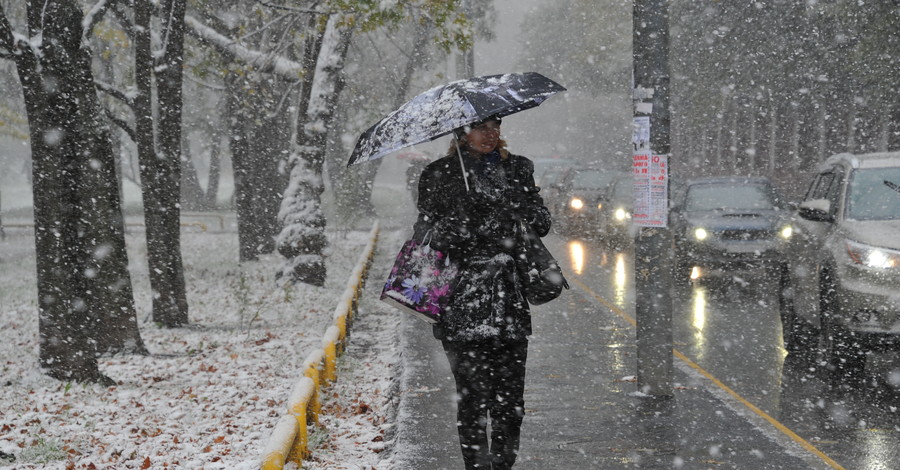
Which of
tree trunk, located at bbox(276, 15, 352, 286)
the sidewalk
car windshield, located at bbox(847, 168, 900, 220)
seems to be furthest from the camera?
tree trunk, located at bbox(276, 15, 352, 286)

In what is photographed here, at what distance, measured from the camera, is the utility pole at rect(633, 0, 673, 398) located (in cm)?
674

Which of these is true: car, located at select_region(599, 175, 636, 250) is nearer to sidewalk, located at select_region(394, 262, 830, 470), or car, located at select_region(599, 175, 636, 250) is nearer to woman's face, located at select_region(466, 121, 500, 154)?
sidewalk, located at select_region(394, 262, 830, 470)

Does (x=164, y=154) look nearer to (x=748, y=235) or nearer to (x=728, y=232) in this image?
(x=728, y=232)

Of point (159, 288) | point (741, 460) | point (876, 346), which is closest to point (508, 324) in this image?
point (741, 460)

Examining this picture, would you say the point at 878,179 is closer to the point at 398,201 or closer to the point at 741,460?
the point at 741,460

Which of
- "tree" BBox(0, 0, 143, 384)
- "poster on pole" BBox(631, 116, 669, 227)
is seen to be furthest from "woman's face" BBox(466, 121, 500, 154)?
"tree" BBox(0, 0, 143, 384)

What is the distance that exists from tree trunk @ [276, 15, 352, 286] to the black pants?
32.7ft

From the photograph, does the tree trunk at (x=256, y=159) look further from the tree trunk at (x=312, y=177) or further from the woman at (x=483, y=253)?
the woman at (x=483, y=253)

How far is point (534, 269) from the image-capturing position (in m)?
4.45

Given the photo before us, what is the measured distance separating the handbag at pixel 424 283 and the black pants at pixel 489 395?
21 centimetres

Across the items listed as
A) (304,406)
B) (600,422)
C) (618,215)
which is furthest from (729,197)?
(304,406)

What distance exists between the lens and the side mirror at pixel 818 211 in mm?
8031

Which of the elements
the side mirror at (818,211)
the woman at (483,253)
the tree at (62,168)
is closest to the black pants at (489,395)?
the woman at (483,253)

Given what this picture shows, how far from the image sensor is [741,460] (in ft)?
18.4
